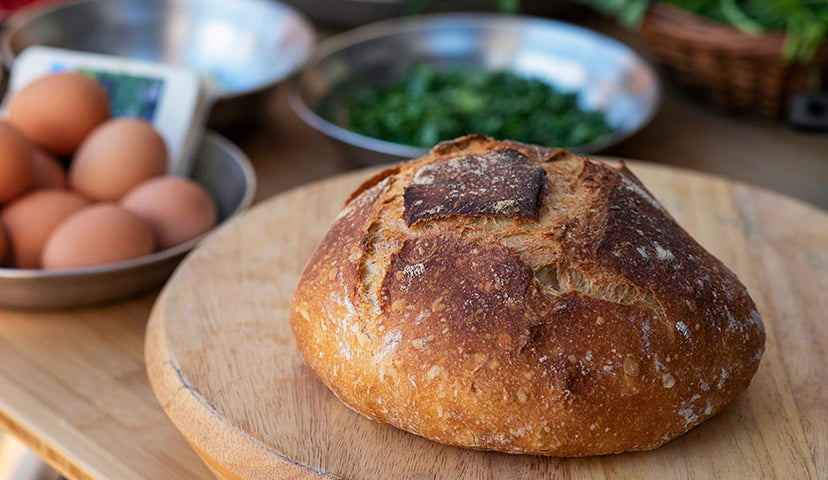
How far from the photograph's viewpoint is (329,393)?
1.07 meters

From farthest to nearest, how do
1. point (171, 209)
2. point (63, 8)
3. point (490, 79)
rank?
point (63, 8) → point (490, 79) → point (171, 209)

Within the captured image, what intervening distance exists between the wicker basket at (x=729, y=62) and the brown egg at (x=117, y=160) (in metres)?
1.20

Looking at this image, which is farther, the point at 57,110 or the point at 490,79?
the point at 490,79

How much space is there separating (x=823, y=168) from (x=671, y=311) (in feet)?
3.87

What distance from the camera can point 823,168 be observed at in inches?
75.5

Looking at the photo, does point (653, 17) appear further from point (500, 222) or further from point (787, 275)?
point (500, 222)

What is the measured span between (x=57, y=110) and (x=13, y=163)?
0.53 feet

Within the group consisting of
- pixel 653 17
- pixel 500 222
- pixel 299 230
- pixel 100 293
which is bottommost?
pixel 100 293

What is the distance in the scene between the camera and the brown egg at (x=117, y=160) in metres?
1.52

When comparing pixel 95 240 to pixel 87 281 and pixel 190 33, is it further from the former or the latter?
pixel 190 33

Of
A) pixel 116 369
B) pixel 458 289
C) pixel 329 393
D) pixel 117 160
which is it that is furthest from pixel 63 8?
pixel 458 289

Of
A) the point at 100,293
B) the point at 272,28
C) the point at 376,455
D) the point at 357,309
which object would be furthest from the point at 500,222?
the point at 272,28

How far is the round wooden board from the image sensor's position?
95 centimetres

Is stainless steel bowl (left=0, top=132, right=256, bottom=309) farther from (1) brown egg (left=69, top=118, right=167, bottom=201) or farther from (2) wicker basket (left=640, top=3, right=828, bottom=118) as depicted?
(2) wicker basket (left=640, top=3, right=828, bottom=118)
